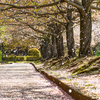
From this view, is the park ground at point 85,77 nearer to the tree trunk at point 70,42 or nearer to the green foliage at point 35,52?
the tree trunk at point 70,42

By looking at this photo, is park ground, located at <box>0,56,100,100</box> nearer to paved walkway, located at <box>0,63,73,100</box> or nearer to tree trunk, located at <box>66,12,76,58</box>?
paved walkway, located at <box>0,63,73,100</box>

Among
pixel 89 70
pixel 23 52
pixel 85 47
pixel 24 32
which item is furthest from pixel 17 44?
pixel 89 70

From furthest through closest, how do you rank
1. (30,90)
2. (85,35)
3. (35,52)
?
(35,52)
(85,35)
(30,90)

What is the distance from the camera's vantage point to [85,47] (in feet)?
50.3

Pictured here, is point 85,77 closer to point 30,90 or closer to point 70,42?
point 30,90

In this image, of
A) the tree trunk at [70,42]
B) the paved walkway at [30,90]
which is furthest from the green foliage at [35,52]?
the paved walkway at [30,90]

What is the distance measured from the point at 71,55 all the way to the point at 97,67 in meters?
9.10

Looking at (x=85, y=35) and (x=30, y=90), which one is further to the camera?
(x=85, y=35)

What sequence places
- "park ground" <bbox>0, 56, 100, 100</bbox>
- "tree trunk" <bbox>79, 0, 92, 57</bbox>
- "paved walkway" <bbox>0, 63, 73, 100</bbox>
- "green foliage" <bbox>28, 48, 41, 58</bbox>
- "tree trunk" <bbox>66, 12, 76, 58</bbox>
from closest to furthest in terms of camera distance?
"park ground" <bbox>0, 56, 100, 100</bbox>
"paved walkway" <bbox>0, 63, 73, 100</bbox>
"tree trunk" <bbox>79, 0, 92, 57</bbox>
"tree trunk" <bbox>66, 12, 76, 58</bbox>
"green foliage" <bbox>28, 48, 41, 58</bbox>

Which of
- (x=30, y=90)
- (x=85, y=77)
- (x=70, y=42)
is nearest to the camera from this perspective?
(x=30, y=90)

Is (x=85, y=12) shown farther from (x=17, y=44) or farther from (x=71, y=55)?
(x=17, y=44)

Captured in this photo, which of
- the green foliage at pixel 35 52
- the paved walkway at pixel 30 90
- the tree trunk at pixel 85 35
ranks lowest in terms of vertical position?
the green foliage at pixel 35 52

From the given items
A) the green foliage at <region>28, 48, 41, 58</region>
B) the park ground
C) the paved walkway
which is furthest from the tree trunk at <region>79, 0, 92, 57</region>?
→ the green foliage at <region>28, 48, 41, 58</region>

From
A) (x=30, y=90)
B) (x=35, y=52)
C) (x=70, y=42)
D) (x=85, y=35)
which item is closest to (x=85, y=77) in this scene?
(x=30, y=90)
